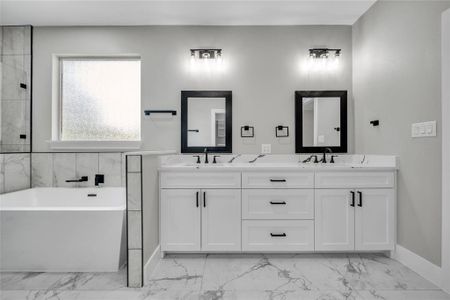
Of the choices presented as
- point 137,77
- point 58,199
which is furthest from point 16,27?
point 58,199

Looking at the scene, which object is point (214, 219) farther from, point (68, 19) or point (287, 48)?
point (68, 19)

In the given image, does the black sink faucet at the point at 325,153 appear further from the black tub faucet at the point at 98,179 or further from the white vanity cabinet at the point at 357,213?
the black tub faucet at the point at 98,179

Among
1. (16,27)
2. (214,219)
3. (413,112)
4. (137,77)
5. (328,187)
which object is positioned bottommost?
(214,219)

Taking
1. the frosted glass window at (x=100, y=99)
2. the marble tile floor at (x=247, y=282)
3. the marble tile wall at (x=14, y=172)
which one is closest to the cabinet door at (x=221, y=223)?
the marble tile floor at (x=247, y=282)

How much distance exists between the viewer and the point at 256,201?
6.47ft

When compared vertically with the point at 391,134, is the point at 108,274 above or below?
below

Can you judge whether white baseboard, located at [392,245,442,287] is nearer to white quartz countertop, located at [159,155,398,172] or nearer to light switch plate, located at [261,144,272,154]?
white quartz countertop, located at [159,155,398,172]

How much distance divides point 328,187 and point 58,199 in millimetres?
2762

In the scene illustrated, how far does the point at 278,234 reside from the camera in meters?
1.95

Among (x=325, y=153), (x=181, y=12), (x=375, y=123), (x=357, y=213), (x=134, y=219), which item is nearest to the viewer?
(x=134, y=219)

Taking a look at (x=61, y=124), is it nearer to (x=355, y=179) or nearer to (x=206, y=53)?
(x=206, y=53)

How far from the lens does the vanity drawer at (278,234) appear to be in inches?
76.6

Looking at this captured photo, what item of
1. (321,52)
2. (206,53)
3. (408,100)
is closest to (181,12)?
(206,53)

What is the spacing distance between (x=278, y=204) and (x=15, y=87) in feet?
9.88
